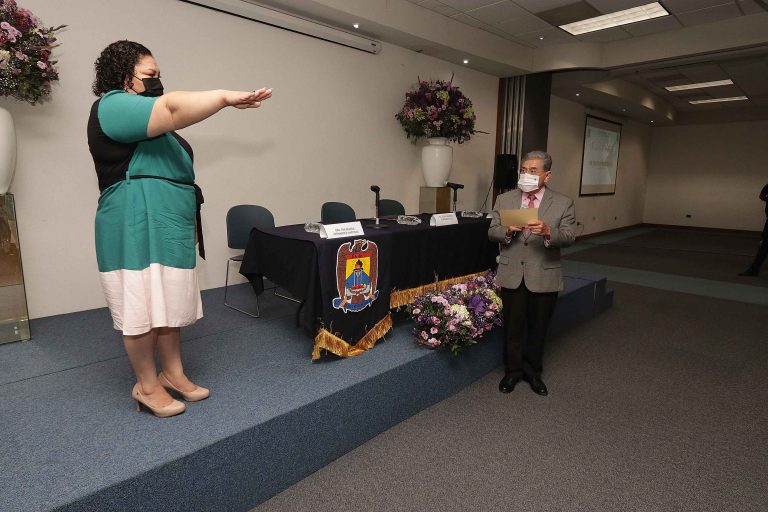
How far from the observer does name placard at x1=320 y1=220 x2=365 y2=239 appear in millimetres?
2465

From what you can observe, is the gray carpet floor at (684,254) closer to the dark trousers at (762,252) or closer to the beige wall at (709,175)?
the dark trousers at (762,252)

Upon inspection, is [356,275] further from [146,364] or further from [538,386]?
[538,386]

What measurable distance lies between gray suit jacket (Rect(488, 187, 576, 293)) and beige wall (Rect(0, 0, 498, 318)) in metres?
2.67

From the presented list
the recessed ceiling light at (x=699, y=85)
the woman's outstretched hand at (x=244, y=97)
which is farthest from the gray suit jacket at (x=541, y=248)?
the recessed ceiling light at (x=699, y=85)

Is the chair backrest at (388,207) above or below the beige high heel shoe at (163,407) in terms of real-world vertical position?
above

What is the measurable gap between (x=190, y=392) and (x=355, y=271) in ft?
3.39

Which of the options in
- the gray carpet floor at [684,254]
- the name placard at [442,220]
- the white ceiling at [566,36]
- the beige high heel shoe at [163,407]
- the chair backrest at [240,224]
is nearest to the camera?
the beige high heel shoe at [163,407]

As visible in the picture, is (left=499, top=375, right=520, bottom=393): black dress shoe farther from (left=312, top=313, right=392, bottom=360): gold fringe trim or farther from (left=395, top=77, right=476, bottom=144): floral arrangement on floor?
(left=395, top=77, right=476, bottom=144): floral arrangement on floor

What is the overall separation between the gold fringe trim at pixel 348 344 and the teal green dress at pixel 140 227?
2.88 feet

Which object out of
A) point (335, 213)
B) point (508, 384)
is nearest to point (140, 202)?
point (508, 384)

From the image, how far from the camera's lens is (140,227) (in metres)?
1.59

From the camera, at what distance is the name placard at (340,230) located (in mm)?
2465

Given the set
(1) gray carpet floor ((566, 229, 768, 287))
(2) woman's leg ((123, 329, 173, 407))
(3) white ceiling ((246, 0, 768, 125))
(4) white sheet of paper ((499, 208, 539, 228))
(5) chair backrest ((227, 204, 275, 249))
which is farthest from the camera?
(1) gray carpet floor ((566, 229, 768, 287))

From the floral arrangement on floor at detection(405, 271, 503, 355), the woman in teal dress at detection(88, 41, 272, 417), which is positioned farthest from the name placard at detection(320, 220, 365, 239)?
the woman in teal dress at detection(88, 41, 272, 417)
